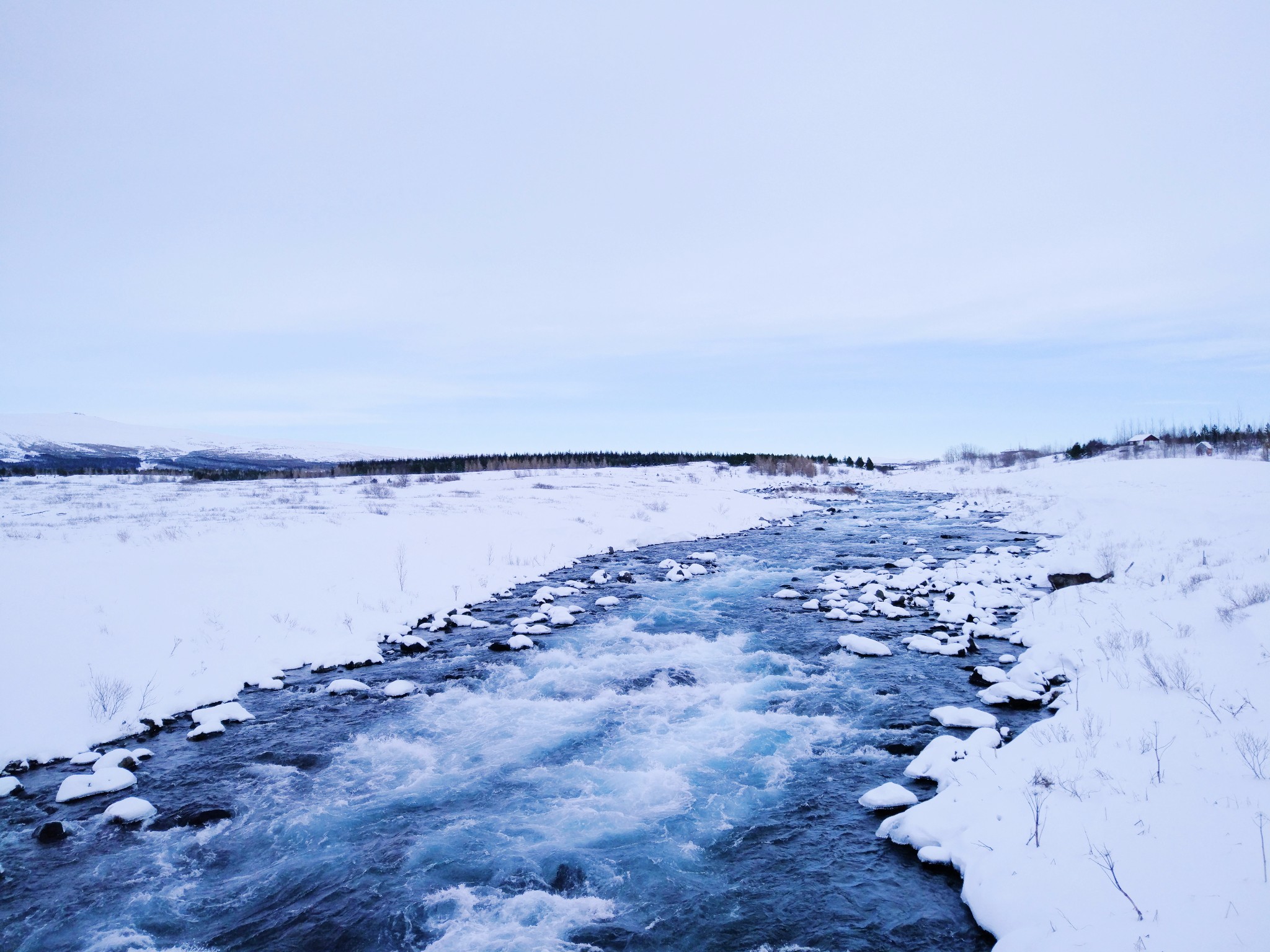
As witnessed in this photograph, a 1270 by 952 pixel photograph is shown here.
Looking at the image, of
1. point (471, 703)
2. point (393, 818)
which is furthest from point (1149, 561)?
point (393, 818)

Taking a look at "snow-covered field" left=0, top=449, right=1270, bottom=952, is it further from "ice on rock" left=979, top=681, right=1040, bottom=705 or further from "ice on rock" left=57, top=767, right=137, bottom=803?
"ice on rock" left=57, top=767, right=137, bottom=803

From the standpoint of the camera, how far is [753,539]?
83.0ft

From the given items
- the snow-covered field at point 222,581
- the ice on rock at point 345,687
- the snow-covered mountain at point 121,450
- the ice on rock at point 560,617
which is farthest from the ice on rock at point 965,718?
the snow-covered mountain at point 121,450

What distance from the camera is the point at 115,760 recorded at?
725 centimetres

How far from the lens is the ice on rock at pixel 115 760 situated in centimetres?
712

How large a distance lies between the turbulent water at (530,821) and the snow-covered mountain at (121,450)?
136 m

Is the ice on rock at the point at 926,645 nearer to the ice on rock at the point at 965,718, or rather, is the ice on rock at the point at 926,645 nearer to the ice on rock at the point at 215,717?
the ice on rock at the point at 965,718

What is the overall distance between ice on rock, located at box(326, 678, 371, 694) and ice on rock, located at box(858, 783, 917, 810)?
7.63 meters

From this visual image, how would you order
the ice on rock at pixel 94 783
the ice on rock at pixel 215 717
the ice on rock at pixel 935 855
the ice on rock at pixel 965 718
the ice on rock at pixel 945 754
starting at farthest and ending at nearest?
the ice on rock at pixel 215 717 → the ice on rock at pixel 965 718 → the ice on rock at pixel 94 783 → the ice on rock at pixel 945 754 → the ice on rock at pixel 935 855

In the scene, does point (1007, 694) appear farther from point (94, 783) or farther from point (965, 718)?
point (94, 783)

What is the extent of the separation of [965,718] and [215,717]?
33.7 feet

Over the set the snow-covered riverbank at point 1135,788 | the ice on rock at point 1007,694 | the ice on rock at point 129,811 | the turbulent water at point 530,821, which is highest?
the snow-covered riverbank at point 1135,788

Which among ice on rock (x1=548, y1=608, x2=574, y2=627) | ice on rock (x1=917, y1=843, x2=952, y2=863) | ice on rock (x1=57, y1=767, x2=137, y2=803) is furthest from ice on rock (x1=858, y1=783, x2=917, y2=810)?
ice on rock (x1=57, y1=767, x2=137, y2=803)

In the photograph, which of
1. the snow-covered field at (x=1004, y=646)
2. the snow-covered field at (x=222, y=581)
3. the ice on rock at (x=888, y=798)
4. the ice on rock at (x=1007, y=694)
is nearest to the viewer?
the snow-covered field at (x=1004, y=646)
